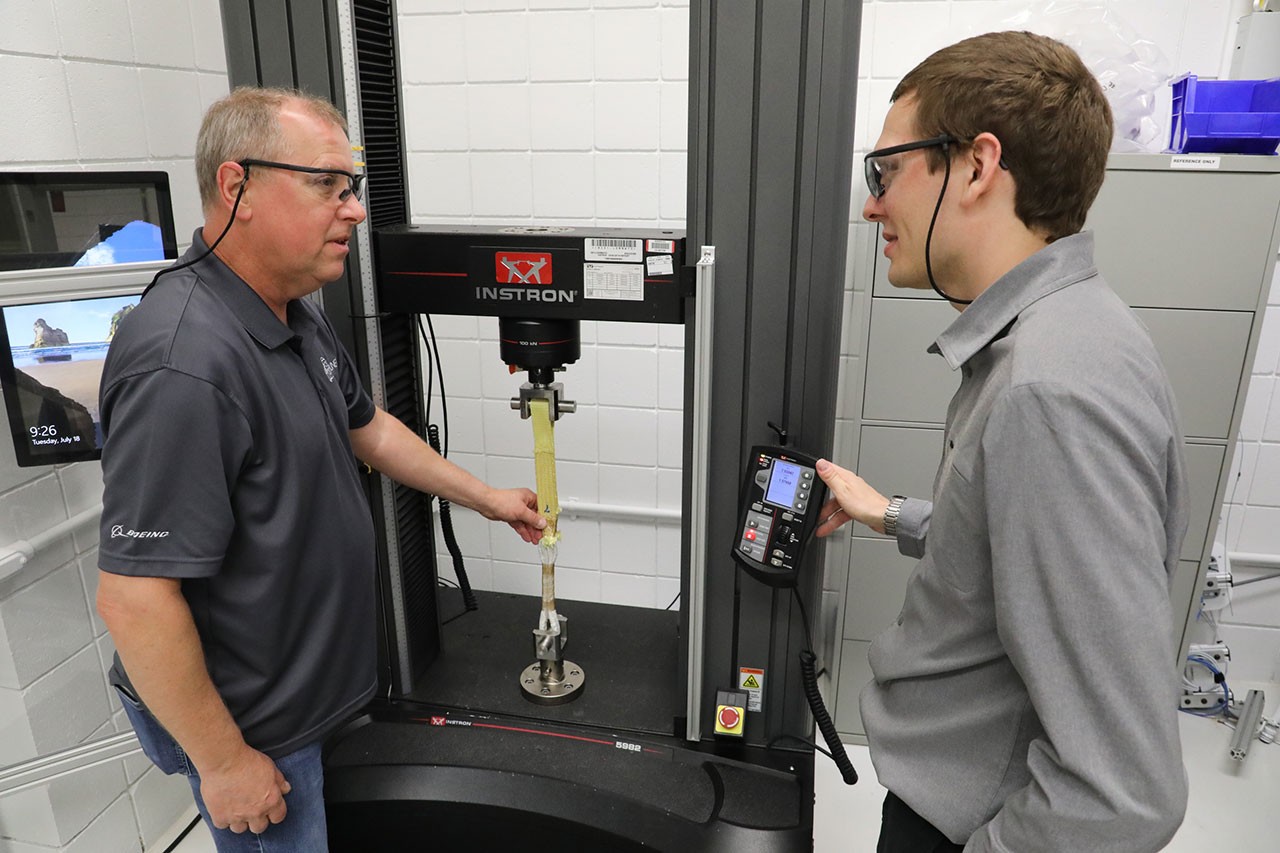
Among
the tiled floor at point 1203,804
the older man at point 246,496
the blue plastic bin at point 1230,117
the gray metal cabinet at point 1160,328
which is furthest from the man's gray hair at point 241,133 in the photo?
the blue plastic bin at point 1230,117

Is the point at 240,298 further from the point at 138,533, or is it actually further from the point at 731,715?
the point at 731,715

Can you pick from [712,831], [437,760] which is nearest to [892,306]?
[712,831]

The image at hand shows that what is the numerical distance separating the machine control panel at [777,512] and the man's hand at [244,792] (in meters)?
0.82

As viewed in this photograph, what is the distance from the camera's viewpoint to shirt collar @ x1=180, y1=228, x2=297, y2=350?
1.19 metres

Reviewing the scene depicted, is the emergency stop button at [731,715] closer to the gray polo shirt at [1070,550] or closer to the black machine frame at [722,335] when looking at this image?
the black machine frame at [722,335]

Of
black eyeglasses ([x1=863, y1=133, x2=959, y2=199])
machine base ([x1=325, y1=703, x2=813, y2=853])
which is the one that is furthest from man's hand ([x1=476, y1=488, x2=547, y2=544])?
black eyeglasses ([x1=863, y1=133, x2=959, y2=199])

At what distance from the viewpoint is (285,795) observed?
4.39 ft

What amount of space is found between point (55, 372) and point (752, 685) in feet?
4.66

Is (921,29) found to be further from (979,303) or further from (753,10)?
(979,303)

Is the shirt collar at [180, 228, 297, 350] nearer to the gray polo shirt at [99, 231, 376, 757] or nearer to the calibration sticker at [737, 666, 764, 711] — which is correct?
the gray polo shirt at [99, 231, 376, 757]

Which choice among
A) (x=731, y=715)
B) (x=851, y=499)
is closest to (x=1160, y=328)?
(x=851, y=499)

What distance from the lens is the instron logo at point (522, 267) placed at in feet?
5.08

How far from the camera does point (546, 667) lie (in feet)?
6.04

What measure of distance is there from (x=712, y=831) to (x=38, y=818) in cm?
138
